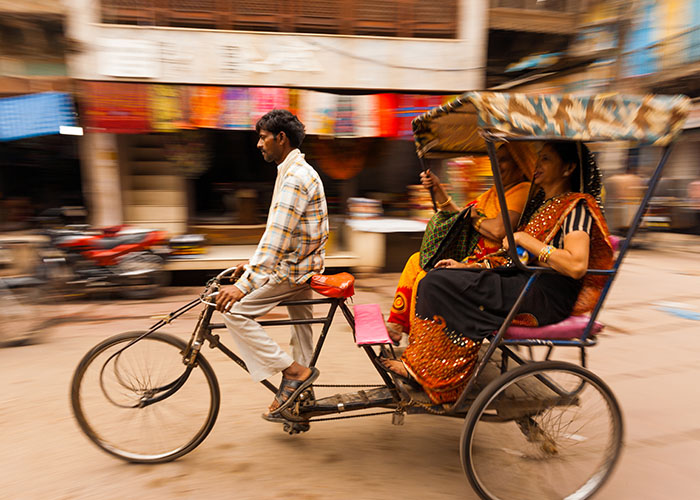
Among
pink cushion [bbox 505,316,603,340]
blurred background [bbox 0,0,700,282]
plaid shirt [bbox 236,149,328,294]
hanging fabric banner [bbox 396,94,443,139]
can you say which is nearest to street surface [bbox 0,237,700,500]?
pink cushion [bbox 505,316,603,340]

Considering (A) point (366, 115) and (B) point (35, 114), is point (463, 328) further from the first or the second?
(B) point (35, 114)

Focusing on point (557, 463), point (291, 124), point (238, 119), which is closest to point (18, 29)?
point (238, 119)

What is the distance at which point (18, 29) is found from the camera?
7.59 m

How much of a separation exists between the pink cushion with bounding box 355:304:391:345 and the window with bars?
6010mm

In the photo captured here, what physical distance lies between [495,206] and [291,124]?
4.33 feet

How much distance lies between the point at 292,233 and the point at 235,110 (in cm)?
507

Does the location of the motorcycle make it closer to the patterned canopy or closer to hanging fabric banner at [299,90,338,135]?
hanging fabric banner at [299,90,338,135]

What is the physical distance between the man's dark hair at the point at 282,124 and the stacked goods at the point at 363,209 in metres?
5.06

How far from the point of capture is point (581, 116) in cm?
199

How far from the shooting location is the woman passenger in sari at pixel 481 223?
2.78 metres

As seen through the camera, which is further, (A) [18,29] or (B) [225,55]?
(A) [18,29]

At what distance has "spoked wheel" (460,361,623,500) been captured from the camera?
82.0 inches

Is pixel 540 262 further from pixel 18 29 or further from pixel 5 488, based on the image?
pixel 18 29

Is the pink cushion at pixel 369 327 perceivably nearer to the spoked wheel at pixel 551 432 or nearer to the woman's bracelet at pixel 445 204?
the spoked wheel at pixel 551 432
